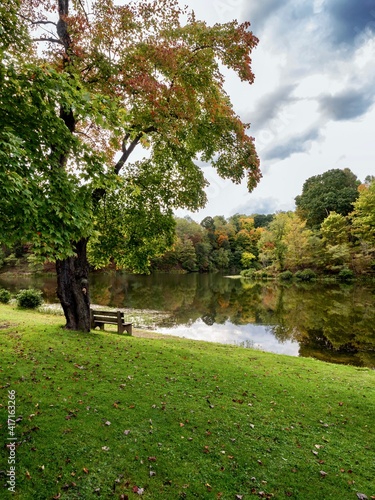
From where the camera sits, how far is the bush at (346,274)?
4272 cm

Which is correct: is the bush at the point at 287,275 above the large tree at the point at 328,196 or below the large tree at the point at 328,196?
below

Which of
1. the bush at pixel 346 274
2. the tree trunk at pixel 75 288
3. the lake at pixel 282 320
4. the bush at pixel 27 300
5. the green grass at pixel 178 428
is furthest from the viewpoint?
the bush at pixel 346 274

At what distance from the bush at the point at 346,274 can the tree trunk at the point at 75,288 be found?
4193 cm

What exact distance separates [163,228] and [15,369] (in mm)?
7498

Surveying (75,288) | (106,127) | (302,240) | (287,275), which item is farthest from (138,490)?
(302,240)

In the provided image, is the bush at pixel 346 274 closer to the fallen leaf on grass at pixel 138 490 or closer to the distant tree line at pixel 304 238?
the distant tree line at pixel 304 238

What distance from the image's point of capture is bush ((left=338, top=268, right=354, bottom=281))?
140ft

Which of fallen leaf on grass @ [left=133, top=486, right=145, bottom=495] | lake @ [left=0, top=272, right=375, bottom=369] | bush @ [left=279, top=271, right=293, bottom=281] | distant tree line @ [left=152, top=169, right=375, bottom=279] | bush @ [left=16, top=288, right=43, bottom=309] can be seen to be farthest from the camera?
bush @ [left=279, top=271, right=293, bottom=281]

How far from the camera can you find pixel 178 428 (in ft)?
16.9

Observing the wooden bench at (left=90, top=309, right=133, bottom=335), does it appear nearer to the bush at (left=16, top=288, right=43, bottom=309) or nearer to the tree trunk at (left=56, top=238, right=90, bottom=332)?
the tree trunk at (left=56, top=238, right=90, bottom=332)

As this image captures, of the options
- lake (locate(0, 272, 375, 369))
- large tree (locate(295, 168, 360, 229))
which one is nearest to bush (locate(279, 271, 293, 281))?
large tree (locate(295, 168, 360, 229))

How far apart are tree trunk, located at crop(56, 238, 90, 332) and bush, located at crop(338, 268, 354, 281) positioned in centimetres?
4193

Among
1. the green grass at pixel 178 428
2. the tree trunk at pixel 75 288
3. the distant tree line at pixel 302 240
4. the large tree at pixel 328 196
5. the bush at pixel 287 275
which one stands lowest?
the green grass at pixel 178 428

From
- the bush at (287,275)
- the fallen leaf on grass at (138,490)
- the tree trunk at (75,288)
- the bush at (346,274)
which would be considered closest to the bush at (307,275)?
the bush at (287,275)
